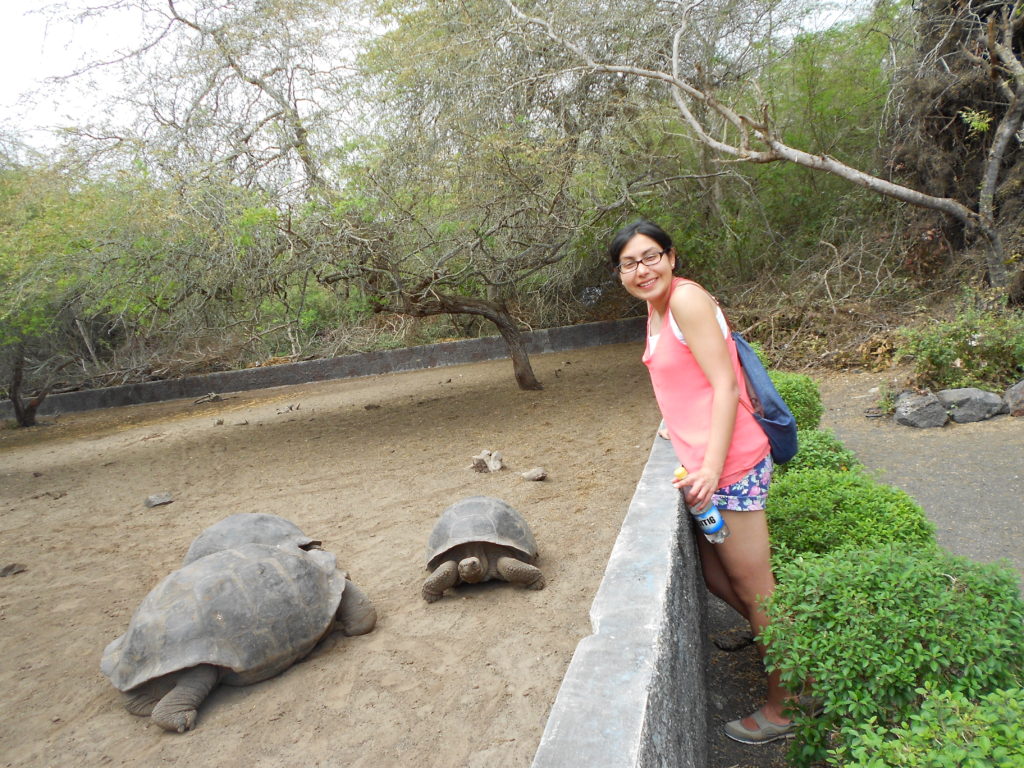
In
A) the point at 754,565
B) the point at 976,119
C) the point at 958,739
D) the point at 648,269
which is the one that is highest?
the point at 976,119

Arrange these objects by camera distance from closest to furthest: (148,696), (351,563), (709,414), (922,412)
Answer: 1. (709,414)
2. (148,696)
3. (351,563)
4. (922,412)

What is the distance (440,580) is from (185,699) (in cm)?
140

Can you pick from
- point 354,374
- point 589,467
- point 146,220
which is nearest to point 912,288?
point 589,467

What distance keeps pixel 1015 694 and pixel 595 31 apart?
403 inches

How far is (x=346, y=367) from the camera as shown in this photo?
18.0 meters

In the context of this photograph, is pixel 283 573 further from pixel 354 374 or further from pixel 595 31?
pixel 354 374

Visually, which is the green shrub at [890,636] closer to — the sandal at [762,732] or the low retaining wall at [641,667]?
the sandal at [762,732]

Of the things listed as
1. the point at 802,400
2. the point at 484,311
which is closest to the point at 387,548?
the point at 802,400

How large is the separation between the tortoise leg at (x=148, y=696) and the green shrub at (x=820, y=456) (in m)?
3.65

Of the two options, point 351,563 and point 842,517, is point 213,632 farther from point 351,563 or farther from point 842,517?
point 842,517

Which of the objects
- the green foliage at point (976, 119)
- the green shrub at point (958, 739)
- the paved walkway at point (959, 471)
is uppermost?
the green foliage at point (976, 119)

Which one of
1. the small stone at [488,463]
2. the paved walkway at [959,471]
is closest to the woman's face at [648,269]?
the paved walkway at [959,471]

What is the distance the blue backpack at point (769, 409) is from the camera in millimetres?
2486

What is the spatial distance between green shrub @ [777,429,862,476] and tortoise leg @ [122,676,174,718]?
12.0 ft
